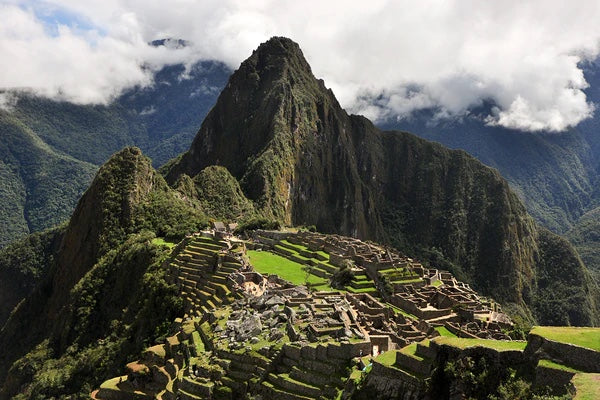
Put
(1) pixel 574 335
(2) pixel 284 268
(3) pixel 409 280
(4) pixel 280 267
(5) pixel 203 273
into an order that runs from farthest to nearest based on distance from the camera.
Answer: (4) pixel 280 267, (2) pixel 284 268, (3) pixel 409 280, (5) pixel 203 273, (1) pixel 574 335

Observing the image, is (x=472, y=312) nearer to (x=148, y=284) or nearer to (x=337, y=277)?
(x=337, y=277)

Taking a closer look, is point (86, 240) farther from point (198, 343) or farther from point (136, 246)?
point (198, 343)

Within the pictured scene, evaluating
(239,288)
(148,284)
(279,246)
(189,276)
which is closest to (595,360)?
(239,288)

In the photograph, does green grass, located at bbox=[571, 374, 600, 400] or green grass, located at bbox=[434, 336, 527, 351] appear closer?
green grass, located at bbox=[571, 374, 600, 400]

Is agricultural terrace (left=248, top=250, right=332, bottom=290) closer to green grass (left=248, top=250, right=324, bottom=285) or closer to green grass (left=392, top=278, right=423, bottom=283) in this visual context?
green grass (left=248, top=250, right=324, bottom=285)

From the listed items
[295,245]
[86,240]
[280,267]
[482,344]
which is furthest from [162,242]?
[482,344]

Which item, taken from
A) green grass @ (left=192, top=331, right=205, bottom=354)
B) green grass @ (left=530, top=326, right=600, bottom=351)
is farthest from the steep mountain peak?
green grass @ (left=530, top=326, right=600, bottom=351)
